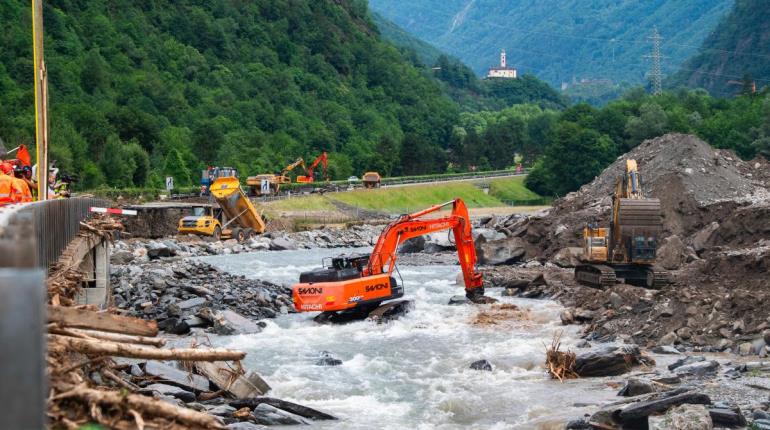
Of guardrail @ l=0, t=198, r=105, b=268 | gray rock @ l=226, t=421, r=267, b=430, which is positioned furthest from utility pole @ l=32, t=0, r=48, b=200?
gray rock @ l=226, t=421, r=267, b=430

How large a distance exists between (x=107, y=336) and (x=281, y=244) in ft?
158

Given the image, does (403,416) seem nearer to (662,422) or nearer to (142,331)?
(662,422)

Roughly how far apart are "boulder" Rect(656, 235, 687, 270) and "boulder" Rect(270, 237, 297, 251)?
23.9 m

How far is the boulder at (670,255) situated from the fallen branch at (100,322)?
101ft

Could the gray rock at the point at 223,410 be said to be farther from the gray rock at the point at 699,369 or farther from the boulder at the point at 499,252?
the boulder at the point at 499,252

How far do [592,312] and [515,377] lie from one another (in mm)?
8659

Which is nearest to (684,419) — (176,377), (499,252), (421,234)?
(176,377)

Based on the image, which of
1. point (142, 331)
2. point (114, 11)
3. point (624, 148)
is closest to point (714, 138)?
point (624, 148)

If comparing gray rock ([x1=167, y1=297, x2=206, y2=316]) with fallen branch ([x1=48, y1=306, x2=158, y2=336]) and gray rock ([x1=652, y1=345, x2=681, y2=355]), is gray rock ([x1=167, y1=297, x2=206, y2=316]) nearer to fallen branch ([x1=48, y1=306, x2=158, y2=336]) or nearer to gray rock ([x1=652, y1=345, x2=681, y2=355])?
gray rock ([x1=652, y1=345, x2=681, y2=355])

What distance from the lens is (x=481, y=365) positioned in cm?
2188

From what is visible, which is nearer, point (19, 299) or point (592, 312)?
point (19, 299)

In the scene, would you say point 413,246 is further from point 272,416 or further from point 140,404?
point 140,404

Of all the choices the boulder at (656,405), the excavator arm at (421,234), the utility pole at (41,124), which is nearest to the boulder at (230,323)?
the excavator arm at (421,234)

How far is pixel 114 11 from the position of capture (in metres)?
134
